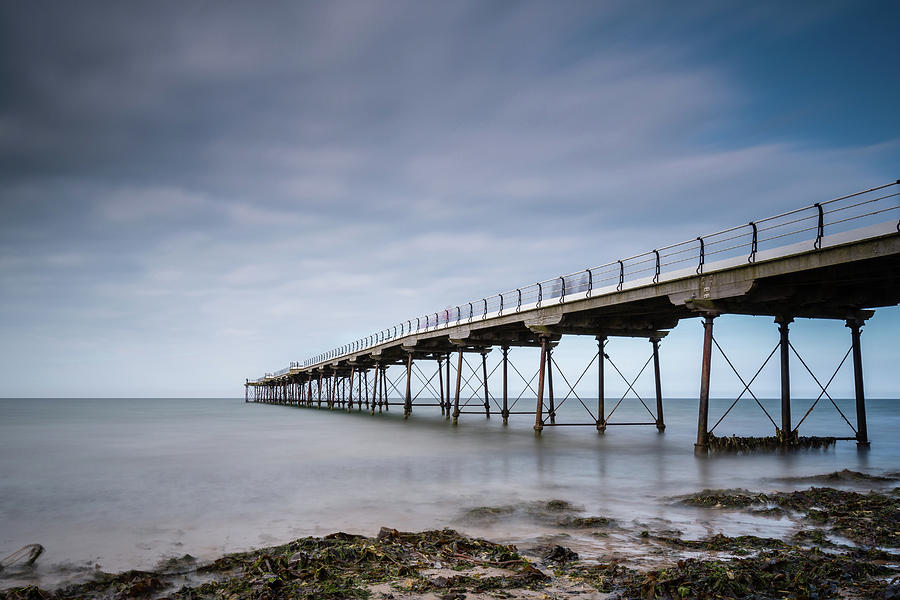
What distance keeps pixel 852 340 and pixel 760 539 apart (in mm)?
16560

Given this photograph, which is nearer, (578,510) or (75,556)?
(75,556)

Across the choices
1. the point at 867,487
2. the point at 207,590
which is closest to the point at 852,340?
the point at 867,487

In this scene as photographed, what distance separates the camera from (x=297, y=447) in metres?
25.7

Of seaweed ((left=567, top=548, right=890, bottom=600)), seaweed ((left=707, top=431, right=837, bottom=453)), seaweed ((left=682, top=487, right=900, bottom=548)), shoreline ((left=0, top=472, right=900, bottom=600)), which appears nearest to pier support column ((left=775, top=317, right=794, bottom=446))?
seaweed ((left=707, top=431, right=837, bottom=453))

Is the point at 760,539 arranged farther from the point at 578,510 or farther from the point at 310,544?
the point at 310,544

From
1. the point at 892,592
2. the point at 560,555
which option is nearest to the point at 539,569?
the point at 560,555

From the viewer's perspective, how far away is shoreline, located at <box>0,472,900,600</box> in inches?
228

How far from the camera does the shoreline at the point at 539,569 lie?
5797mm

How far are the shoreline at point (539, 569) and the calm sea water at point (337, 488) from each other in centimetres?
75

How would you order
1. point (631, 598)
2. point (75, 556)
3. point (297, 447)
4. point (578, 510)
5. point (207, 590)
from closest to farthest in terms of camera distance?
1. point (631, 598)
2. point (207, 590)
3. point (75, 556)
4. point (578, 510)
5. point (297, 447)

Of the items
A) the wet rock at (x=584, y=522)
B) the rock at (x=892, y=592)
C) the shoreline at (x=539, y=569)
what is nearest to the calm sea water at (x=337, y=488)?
the wet rock at (x=584, y=522)

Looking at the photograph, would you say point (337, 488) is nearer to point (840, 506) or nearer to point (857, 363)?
point (840, 506)

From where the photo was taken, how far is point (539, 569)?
6711mm

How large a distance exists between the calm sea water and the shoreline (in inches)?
29.5
